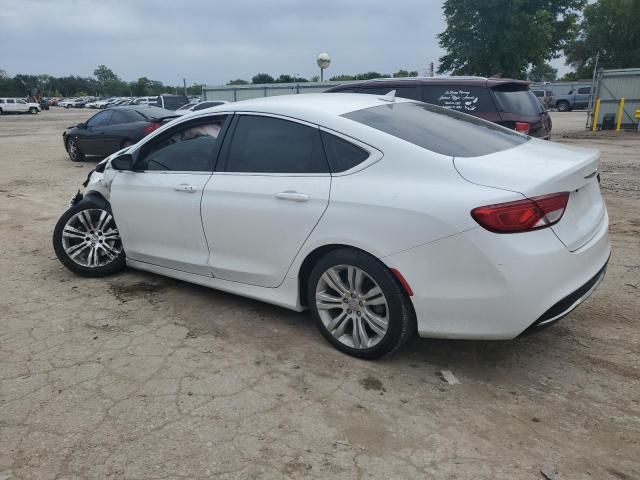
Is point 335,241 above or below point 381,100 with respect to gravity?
below

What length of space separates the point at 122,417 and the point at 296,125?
205cm

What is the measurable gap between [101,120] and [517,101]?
32.5 ft

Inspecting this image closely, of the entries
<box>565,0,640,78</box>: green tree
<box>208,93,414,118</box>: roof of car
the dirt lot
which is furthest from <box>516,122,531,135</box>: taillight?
<box>565,0,640,78</box>: green tree

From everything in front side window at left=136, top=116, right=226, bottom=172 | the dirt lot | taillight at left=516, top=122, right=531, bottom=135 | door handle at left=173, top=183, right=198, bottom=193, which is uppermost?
front side window at left=136, top=116, right=226, bottom=172

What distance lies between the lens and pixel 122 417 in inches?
108

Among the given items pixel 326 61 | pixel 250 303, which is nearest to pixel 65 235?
pixel 250 303

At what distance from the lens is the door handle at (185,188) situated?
12.6 ft

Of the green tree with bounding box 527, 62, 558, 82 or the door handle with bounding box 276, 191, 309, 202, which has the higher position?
the green tree with bounding box 527, 62, 558, 82

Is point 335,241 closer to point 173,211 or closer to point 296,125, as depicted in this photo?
point 296,125

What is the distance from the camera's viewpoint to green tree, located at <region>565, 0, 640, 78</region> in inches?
1799

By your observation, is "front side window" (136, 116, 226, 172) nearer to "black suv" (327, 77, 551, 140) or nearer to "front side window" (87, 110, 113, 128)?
"black suv" (327, 77, 551, 140)

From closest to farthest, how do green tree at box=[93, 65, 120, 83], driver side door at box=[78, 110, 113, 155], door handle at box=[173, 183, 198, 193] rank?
1. door handle at box=[173, 183, 198, 193]
2. driver side door at box=[78, 110, 113, 155]
3. green tree at box=[93, 65, 120, 83]

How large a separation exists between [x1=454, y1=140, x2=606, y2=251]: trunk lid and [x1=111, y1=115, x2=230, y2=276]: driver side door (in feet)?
6.33

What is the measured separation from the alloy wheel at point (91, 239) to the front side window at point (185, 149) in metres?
0.77
